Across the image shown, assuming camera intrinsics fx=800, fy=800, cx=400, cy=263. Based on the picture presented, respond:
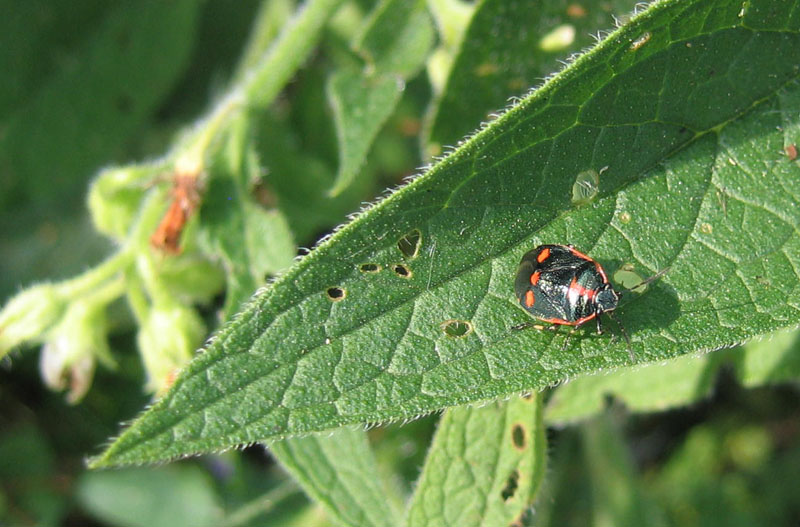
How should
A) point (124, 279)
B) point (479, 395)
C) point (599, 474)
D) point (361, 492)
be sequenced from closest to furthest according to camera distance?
point (479, 395)
point (361, 492)
point (124, 279)
point (599, 474)

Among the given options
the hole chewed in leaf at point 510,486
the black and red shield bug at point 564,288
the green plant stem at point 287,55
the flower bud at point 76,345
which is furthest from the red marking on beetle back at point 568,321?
the green plant stem at point 287,55

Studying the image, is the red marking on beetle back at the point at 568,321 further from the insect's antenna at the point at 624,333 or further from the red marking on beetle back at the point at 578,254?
the red marking on beetle back at the point at 578,254

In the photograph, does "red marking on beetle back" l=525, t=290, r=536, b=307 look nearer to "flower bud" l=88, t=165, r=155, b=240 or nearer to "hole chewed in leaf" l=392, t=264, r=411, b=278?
"hole chewed in leaf" l=392, t=264, r=411, b=278

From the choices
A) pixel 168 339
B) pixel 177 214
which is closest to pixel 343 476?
pixel 168 339

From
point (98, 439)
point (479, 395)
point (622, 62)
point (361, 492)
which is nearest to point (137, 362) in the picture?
point (98, 439)

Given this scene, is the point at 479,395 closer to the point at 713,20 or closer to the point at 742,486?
the point at 713,20

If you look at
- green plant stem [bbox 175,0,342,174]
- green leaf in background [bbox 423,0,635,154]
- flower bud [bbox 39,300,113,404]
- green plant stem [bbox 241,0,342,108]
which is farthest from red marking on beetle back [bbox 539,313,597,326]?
green plant stem [bbox 241,0,342,108]

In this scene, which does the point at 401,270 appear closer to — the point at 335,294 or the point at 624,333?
the point at 335,294
